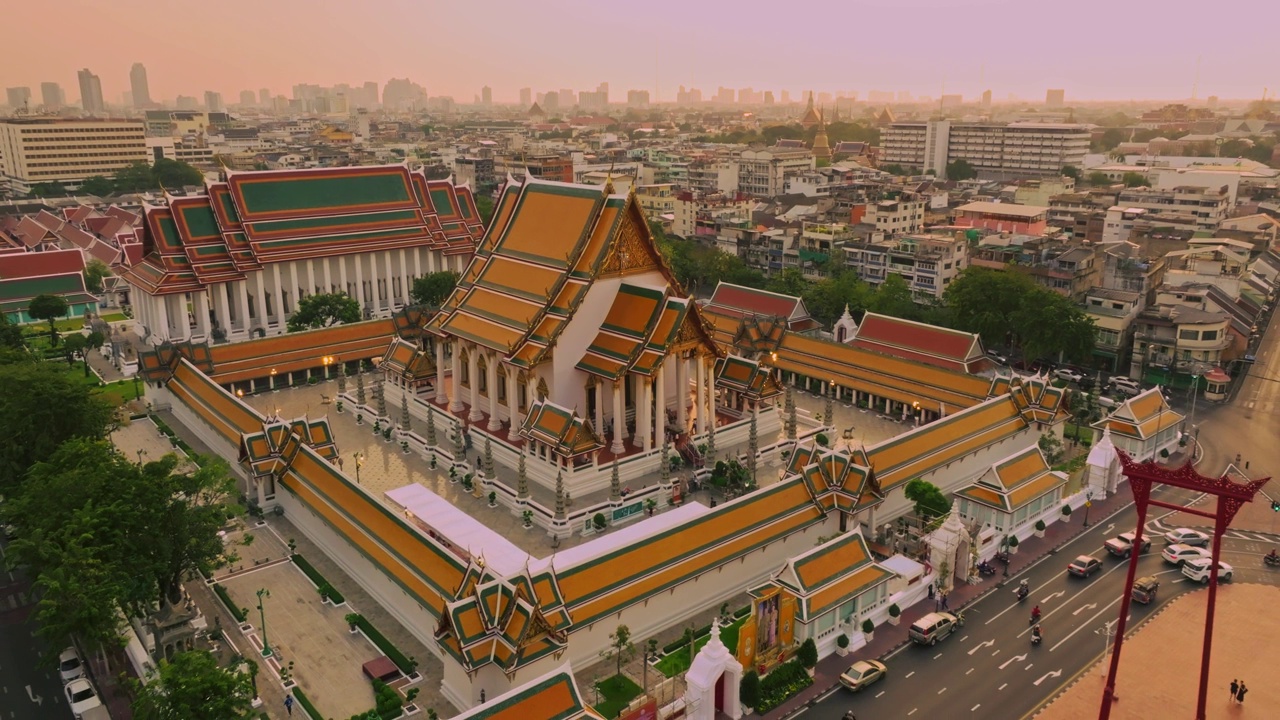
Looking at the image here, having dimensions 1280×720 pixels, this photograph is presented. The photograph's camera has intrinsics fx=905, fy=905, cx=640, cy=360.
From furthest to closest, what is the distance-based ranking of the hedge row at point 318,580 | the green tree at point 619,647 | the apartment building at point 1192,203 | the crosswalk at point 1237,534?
the apartment building at point 1192,203, the crosswalk at point 1237,534, the hedge row at point 318,580, the green tree at point 619,647

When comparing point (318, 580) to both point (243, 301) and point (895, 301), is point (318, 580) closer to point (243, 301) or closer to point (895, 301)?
Result: point (243, 301)

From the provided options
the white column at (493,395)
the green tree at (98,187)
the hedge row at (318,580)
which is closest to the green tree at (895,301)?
the white column at (493,395)

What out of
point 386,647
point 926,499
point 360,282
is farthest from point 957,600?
point 360,282

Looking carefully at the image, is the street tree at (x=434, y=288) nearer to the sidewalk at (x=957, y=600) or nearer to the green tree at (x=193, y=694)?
the sidewalk at (x=957, y=600)

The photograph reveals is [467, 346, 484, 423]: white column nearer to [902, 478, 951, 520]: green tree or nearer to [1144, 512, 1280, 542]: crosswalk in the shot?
[902, 478, 951, 520]: green tree

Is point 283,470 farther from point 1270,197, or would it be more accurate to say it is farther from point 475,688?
point 1270,197

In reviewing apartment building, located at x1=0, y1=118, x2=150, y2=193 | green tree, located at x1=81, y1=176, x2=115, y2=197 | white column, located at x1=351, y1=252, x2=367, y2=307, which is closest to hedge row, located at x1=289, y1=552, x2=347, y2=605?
white column, located at x1=351, y1=252, x2=367, y2=307
